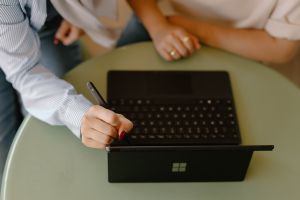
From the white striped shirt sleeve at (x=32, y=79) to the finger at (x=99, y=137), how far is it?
1.7 inches

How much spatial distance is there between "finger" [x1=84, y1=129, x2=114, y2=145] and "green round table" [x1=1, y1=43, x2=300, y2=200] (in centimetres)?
5

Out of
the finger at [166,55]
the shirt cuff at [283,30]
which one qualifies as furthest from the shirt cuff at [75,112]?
the shirt cuff at [283,30]

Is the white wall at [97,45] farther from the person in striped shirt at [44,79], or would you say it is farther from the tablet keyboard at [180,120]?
the tablet keyboard at [180,120]

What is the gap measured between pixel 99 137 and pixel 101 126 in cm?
2

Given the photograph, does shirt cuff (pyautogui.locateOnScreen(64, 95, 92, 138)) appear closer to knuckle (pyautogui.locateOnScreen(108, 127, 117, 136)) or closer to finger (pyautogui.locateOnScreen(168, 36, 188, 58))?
knuckle (pyautogui.locateOnScreen(108, 127, 117, 136))

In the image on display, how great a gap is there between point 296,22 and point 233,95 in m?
0.21

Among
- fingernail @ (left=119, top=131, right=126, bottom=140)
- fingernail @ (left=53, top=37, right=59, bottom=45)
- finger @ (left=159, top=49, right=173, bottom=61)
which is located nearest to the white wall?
fingernail @ (left=53, top=37, right=59, bottom=45)

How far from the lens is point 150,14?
110 cm

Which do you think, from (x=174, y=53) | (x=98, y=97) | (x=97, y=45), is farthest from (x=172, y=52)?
(x=97, y=45)

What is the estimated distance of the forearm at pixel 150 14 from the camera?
1.08m

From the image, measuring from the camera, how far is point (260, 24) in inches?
41.7

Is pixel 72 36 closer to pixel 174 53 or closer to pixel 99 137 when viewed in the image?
pixel 174 53

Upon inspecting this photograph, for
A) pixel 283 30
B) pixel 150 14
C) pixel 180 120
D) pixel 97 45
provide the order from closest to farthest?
pixel 180 120 < pixel 283 30 < pixel 150 14 < pixel 97 45

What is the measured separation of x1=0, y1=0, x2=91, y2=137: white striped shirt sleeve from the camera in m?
0.86
